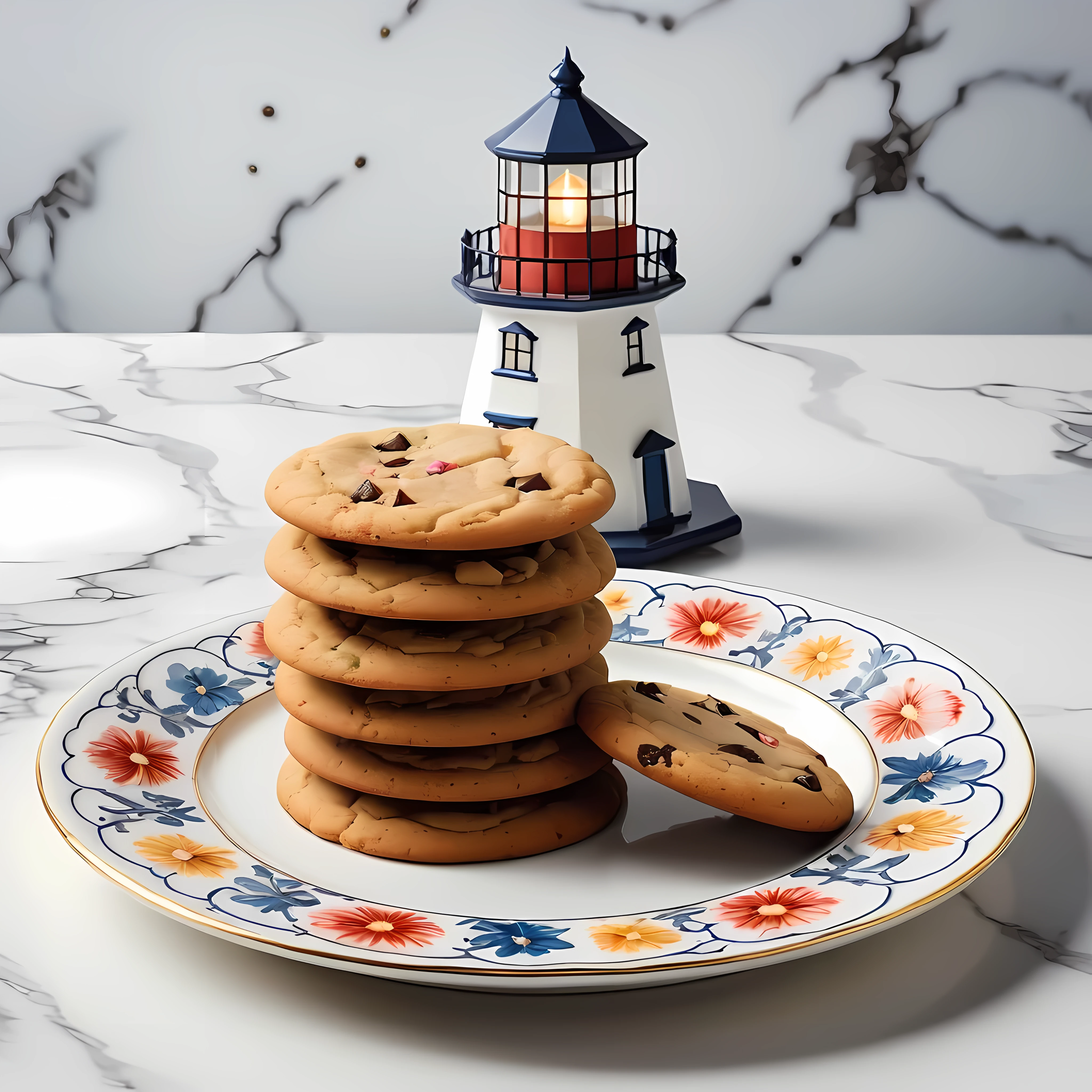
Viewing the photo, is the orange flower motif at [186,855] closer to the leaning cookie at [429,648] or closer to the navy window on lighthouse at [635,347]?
the leaning cookie at [429,648]

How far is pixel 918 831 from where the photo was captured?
0.90 m

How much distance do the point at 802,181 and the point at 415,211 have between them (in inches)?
27.2

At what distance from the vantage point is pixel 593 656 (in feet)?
3.33

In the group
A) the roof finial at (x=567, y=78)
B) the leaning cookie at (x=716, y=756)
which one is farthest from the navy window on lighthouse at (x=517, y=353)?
the leaning cookie at (x=716, y=756)

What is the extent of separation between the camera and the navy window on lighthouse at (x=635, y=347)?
4.88 feet

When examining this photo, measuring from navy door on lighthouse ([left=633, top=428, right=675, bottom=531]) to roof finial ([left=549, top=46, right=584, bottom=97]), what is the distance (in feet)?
1.20

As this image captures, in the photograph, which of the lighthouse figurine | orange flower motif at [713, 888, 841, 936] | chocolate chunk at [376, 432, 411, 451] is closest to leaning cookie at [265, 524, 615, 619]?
chocolate chunk at [376, 432, 411, 451]

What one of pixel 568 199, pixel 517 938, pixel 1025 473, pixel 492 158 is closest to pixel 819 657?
pixel 517 938

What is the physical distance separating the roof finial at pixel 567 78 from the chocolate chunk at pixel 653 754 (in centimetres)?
81

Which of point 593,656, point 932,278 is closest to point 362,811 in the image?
point 593,656

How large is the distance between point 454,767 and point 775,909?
238mm

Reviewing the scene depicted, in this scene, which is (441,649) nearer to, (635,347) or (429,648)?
(429,648)

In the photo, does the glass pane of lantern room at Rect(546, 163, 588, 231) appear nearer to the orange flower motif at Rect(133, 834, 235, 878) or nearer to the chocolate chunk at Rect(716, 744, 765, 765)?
the chocolate chunk at Rect(716, 744, 765, 765)

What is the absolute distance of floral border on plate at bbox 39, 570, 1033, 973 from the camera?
2.56 ft
